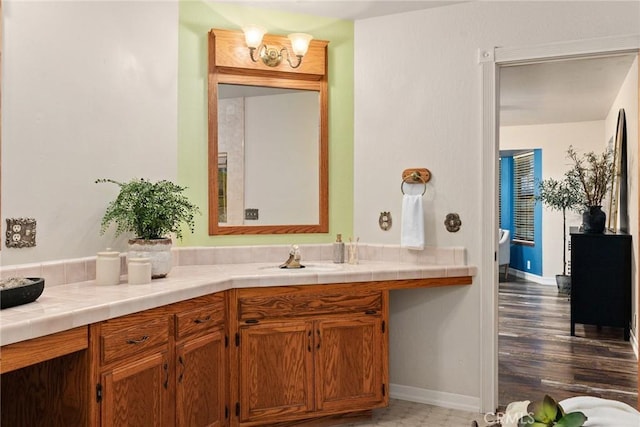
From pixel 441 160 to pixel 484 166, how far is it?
261mm

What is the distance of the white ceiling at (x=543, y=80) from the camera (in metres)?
3.32

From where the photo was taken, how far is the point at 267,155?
135 inches

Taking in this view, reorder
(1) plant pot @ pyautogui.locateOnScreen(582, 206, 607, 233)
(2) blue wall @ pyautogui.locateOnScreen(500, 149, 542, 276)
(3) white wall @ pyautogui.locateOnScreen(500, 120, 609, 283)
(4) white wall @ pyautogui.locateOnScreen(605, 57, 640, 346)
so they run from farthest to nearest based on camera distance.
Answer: (2) blue wall @ pyautogui.locateOnScreen(500, 149, 542, 276) < (3) white wall @ pyautogui.locateOnScreen(500, 120, 609, 283) < (1) plant pot @ pyautogui.locateOnScreen(582, 206, 607, 233) < (4) white wall @ pyautogui.locateOnScreen(605, 57, 640, 346)

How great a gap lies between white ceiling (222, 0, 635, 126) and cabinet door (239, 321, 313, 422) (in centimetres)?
192

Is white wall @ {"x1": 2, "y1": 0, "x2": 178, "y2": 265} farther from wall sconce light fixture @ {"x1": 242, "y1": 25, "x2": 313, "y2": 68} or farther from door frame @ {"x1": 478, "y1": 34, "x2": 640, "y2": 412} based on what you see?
door frame @ {"x1": 478, "y1": 34, "x2": 640, "y2": 412}

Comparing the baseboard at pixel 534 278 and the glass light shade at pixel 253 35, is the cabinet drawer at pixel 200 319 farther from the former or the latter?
the baseboard at pixel 534 278

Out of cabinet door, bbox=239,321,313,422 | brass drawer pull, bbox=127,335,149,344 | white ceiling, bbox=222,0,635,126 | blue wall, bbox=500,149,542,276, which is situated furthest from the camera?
blue wall, bbox=500,149,542,276

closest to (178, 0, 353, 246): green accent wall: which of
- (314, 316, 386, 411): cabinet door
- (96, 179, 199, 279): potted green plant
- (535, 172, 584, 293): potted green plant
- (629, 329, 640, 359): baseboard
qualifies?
(96, 179, 199, 279): potted green plant

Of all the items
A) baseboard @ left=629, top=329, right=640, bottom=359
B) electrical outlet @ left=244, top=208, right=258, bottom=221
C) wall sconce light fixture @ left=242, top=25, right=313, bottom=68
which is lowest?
baseboard @ left=629, top=329, right=640, bottom=359

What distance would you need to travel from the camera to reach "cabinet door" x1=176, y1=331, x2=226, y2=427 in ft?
7.94

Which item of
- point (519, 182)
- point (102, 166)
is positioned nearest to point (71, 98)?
point (102, 166)

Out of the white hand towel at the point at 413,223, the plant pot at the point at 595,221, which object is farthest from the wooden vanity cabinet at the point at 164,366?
the plant pot at the point at 595,221

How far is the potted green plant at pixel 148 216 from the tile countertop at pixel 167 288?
0.13 meters

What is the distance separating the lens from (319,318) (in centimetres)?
293
